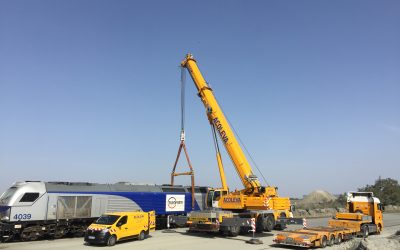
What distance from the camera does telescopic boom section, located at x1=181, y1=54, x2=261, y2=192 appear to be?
82.6 feet

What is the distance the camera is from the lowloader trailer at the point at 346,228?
59.7ft

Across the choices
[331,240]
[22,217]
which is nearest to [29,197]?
[22,217]

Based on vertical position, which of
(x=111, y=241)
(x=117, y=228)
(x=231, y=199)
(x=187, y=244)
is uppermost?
(x=231, y=199)

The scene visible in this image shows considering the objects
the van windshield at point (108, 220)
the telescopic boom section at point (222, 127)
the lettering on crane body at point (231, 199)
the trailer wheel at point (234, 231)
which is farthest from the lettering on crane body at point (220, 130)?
the van windshield at point (108, 220)

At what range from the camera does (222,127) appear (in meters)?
26.9

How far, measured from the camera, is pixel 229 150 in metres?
26.3

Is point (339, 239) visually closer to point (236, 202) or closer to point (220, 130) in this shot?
point (236, 202)

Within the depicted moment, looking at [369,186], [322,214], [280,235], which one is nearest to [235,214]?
[280,235]

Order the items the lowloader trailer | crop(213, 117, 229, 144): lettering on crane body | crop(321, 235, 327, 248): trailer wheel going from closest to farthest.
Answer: the lowloader trailer < crop(321, 235, 327, 248): trailer wheel < crop(213, 117, 229, 144): lettering on crane body

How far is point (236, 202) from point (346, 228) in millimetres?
7059

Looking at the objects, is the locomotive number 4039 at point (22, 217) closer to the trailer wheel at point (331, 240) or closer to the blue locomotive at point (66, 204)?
the blue locomotive at point (66, 204)

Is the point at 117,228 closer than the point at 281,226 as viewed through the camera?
Yes

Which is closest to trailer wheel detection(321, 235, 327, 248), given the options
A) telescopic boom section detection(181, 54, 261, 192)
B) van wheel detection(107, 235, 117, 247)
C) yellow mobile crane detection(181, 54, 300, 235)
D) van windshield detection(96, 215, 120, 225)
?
yellow mobile crane detection(181, 54, 300, 235)

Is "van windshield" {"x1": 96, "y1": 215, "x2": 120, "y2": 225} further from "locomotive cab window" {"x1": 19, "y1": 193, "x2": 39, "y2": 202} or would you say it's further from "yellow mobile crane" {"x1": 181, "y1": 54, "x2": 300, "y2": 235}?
"yellow mobile crane" {"x1": 181, "y1": 54, "x2": 300, "y2": 235}
